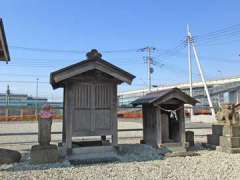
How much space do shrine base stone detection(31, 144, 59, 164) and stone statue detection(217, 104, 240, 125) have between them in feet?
20.0

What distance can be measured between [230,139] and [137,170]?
169 inches

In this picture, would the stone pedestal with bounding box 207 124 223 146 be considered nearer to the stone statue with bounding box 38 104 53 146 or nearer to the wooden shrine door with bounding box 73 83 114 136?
the wooden shrine door with bounding box 73 83 114 136

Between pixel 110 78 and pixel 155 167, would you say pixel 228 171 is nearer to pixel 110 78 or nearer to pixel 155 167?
pixel 155 167

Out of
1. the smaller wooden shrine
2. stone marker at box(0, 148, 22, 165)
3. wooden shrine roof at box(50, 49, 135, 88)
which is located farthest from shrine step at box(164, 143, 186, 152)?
stone marker at box(0, 148, 22, 165)

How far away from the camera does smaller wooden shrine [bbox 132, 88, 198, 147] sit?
9.96 metres

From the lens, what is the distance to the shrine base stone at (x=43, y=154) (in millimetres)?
7617

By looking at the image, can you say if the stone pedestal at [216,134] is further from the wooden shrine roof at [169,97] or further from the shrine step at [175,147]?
the shrine step at [175,147]

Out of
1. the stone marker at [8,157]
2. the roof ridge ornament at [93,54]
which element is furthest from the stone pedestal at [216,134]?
the stone marker at [8,157]

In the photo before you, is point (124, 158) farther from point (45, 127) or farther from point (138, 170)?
point (45, 127)

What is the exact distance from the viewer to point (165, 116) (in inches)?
428

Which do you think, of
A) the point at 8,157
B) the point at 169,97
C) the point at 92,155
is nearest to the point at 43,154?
the point at 8,157

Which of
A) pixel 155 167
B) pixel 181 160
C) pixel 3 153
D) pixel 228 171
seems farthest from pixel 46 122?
pixel 228 171

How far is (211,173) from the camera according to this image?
6.80 m

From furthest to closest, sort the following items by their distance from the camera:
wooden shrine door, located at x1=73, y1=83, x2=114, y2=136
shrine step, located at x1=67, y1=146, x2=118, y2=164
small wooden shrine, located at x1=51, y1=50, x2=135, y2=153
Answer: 1. wooden shrine door, located at x1=73, y1=83, x2=114, y2=136
2. small wooden shrine, located at x1=51, y1=50, x2=135, y2=153
3. shrine step, located at x1=67, y1=146, x2=118, y2=164
